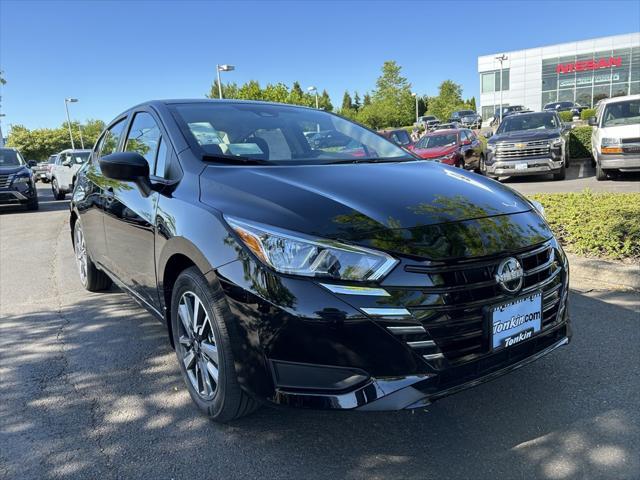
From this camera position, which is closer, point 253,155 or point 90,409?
point 90,409

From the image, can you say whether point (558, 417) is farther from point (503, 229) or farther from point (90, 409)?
point (90, 409)

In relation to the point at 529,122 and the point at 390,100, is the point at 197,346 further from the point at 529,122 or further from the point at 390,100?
the point at 390,100

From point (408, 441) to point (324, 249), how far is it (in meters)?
1.04

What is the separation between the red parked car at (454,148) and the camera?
14500 millimetres

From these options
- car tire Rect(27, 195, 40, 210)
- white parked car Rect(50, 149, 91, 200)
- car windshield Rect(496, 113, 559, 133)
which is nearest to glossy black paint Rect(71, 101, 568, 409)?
car windshield Rect(496, 113, 559, 133)

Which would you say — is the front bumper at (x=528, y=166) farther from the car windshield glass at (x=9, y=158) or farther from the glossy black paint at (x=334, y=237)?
the car windshield glass at (x=9, y=158)

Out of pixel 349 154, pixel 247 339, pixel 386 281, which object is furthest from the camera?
pixel 349 154

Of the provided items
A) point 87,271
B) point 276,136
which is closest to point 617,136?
point 276,136

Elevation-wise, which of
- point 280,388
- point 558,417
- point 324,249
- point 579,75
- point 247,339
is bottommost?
point 558,417

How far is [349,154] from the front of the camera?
328cm

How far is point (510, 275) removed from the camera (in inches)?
86.0

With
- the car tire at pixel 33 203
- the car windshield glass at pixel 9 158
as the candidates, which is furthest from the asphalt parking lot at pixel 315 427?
the car windshield glass at pixel 9 158

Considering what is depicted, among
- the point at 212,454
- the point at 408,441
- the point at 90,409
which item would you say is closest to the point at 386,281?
the point at 408,441

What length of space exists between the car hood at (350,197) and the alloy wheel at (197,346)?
→ 0.56m
